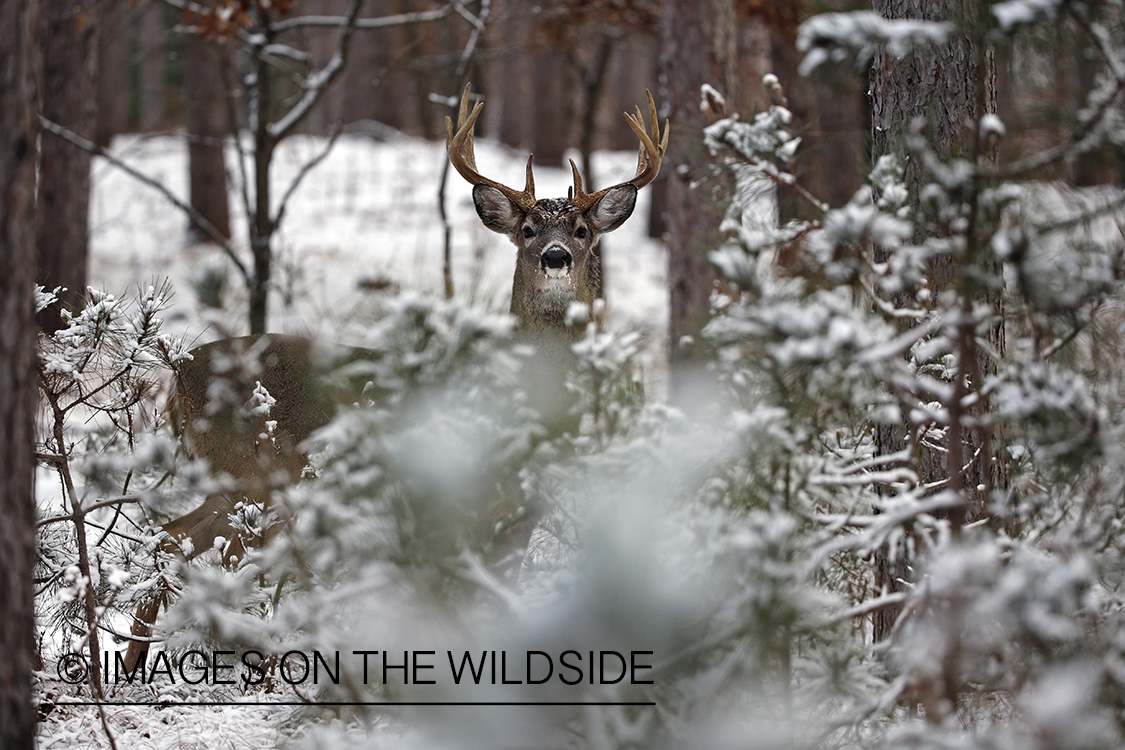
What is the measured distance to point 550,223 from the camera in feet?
15.5

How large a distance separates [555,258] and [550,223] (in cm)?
32

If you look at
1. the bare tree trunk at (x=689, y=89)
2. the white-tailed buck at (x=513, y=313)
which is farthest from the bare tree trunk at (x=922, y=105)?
the bare tree trunk at (x=689, y=89)

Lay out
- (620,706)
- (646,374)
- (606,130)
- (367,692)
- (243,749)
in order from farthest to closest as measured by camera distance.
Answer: (606,130), (646,374), (243,749), (367,692), (620,706)

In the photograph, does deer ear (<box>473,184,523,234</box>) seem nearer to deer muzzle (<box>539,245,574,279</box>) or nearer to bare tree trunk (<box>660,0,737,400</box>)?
deer muzzle (<box>539,245,574,279</box>)

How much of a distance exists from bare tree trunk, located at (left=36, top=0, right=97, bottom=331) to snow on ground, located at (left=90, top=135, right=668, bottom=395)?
4.81ft

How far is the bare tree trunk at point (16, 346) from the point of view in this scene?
86.1 inches

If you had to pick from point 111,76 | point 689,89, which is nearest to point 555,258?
point 689,89

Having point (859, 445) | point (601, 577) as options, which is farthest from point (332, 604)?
point (859, 445)

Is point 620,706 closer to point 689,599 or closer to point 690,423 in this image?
point 689,599

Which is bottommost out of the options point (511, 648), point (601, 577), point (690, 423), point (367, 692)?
point (367, 692)

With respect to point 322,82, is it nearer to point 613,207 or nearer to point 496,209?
point 496,209

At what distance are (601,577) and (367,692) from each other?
0.73m

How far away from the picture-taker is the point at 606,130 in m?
24.0

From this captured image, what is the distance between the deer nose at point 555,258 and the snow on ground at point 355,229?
542 cm
